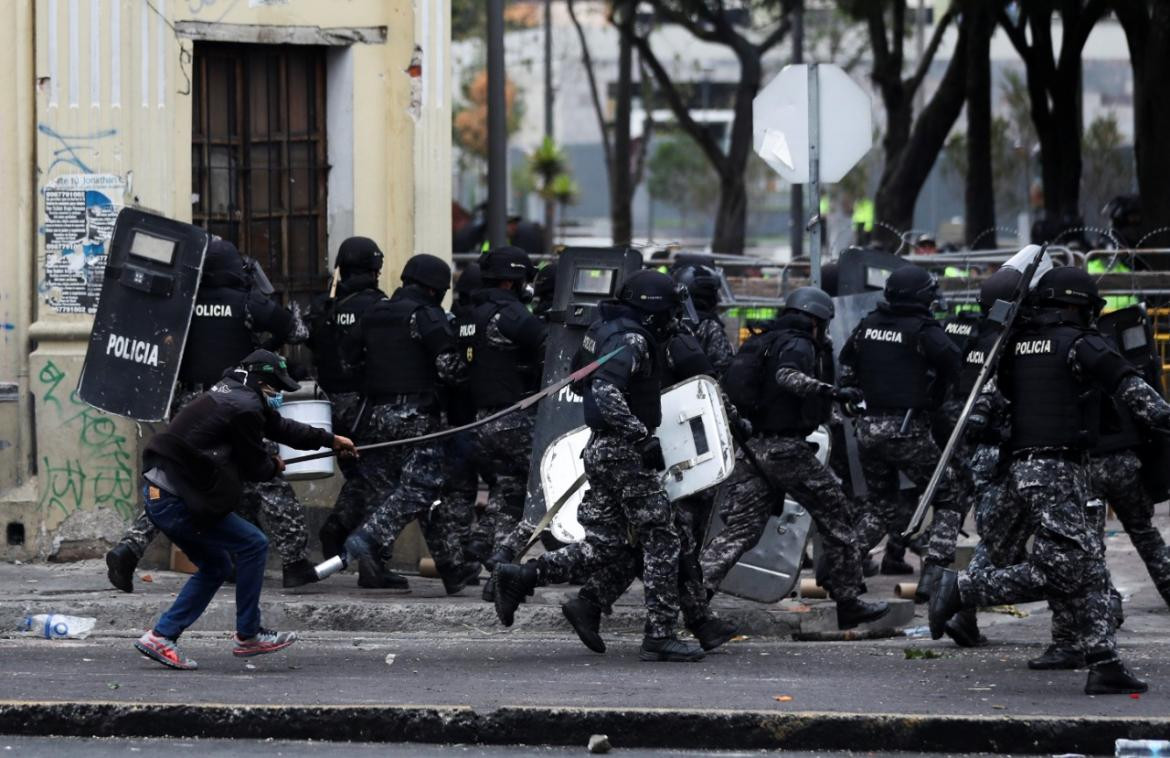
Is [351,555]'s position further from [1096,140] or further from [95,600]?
[1096,140]

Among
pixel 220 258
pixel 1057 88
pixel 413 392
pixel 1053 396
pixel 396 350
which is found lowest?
pixel 413 392

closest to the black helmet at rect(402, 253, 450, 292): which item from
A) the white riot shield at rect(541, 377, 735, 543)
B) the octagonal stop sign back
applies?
the octagonal stop sign back

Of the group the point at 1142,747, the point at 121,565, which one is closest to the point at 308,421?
the point at 121,565

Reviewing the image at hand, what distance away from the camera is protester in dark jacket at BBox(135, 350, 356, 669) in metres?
7.60

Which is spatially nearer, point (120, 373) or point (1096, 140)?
point (120, 373)

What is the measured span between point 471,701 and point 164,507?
1.62m

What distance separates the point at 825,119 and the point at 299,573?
12.0ft

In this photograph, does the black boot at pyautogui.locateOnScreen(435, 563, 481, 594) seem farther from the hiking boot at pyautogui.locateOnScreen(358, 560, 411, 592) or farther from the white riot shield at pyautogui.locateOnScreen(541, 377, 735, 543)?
the white riot shield at pyautogui.locateOnScreen(541, 377, 735, 543)

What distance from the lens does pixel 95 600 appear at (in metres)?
9.36

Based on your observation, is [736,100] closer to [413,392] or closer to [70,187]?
[70,187]

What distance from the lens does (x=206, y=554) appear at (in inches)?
309

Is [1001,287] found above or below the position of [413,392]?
above

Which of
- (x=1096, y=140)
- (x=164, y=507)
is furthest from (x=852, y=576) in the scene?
(x=1096, y=140)

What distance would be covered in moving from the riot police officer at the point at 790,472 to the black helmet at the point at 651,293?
110cm
